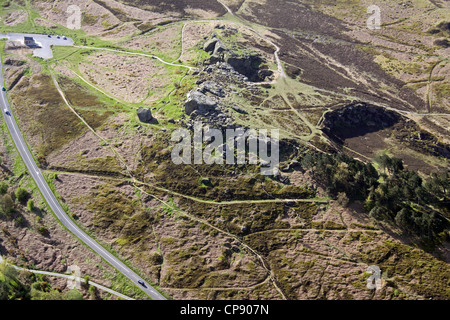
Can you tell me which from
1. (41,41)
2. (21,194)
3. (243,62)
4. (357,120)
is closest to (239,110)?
(243,62)

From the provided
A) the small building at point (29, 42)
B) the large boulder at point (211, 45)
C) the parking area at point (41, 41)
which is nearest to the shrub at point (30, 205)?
the parking area at point (41, 41)

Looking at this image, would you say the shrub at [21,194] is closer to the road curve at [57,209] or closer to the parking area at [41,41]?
the road curve at [57,209]

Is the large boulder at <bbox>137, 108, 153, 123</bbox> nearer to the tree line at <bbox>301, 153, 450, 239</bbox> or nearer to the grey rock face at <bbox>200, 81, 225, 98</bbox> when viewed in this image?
the grey rock face at <bbox>200, 81, 225, 98</bbox>

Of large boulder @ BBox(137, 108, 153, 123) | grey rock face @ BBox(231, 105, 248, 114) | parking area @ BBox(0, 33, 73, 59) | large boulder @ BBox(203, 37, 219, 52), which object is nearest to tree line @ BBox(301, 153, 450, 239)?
grey rock face @ BBox(231, 105, 248, 114)

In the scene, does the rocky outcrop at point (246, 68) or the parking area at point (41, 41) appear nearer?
the rocky outcrop at point (246, 68)

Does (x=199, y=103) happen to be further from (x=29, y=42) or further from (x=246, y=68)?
(x=29, y=42)
